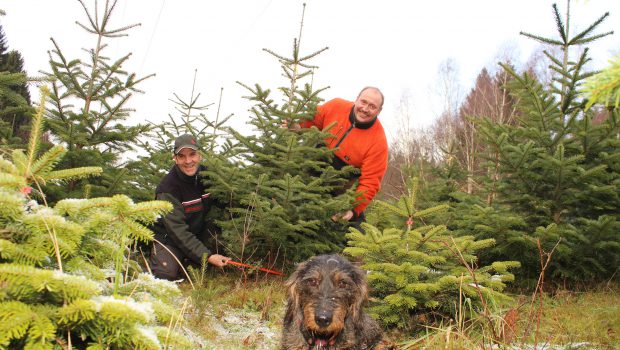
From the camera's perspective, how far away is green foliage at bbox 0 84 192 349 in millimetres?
1460

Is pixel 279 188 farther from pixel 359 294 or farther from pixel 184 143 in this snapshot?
pixel 359 294

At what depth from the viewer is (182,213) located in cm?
642

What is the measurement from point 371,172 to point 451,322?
307 cm

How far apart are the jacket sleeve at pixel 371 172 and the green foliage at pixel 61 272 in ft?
17.3

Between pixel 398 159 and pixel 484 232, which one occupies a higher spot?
pixel 398 159

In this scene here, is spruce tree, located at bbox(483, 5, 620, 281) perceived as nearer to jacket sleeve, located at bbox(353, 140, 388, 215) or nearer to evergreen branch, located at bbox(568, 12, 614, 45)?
evergreen branch, located at bbox(568, 12, 614, 45)

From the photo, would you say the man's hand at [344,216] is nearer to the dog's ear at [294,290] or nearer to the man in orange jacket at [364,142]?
the man in orange jacket at [364,142]

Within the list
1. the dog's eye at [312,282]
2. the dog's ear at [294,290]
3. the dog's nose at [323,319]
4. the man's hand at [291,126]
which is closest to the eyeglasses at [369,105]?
the man's hand at [291,126]

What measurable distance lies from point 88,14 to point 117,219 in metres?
6.77

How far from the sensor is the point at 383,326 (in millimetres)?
4508

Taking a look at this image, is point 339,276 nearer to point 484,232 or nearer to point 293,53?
point 484,232

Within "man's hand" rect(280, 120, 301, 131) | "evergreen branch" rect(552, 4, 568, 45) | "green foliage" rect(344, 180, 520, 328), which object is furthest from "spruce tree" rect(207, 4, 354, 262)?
"evergreen branch" rect(552, 4, 568, 45)

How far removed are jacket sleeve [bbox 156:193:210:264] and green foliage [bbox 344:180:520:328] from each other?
8.90ft

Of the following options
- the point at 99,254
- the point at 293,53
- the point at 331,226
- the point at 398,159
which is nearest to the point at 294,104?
the point at 293,53
